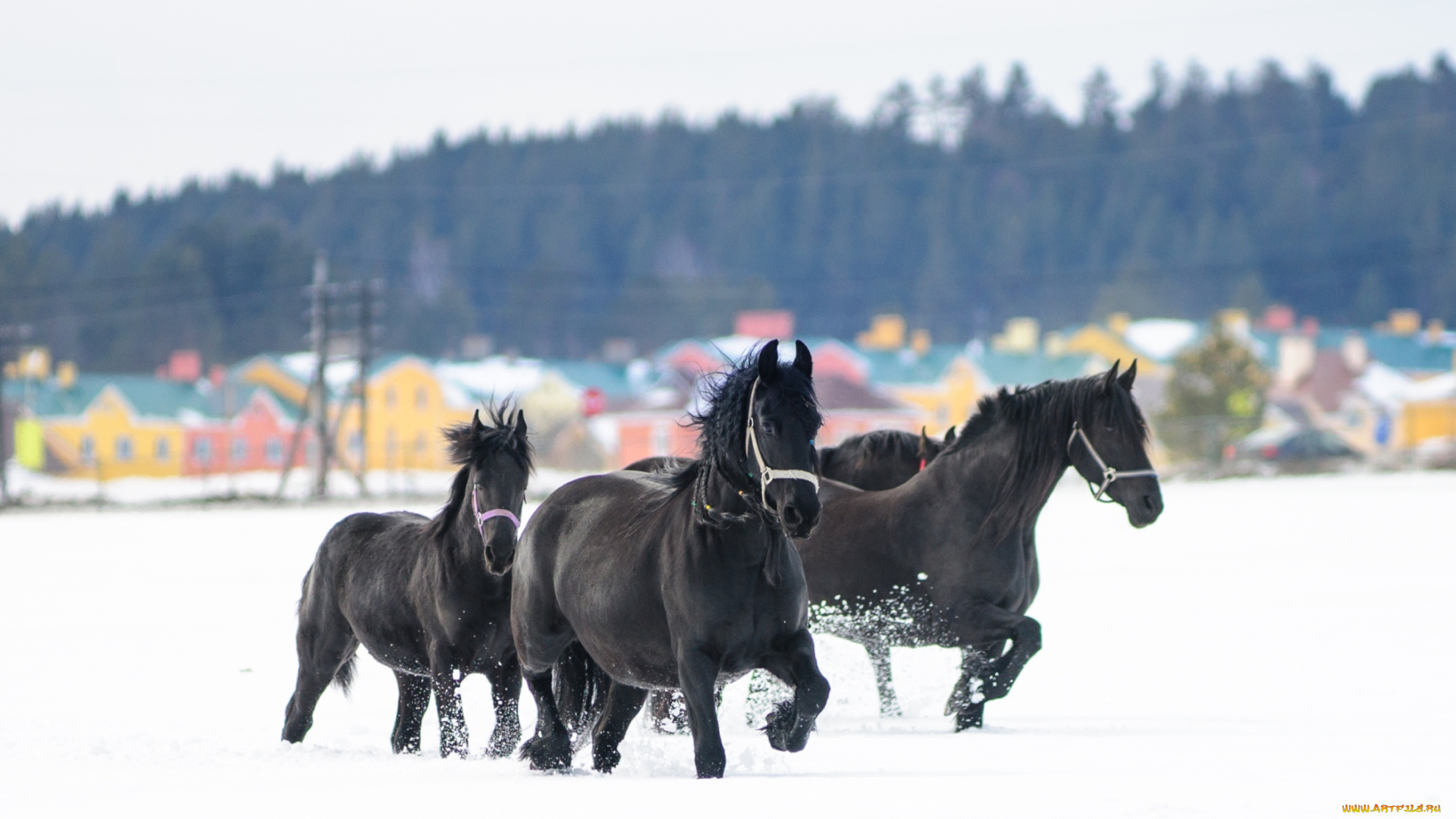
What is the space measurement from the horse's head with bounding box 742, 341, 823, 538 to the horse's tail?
189 centimetres

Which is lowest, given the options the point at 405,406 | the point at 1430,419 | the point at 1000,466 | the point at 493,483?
the point at 493,483

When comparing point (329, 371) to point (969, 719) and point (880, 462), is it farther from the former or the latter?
point (969, 719)

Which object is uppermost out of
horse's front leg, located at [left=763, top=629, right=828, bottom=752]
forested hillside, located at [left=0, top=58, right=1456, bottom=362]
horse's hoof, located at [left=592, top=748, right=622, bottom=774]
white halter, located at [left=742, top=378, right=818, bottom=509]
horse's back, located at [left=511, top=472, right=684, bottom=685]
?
forested hillside, located at [left=0, top=58, right=1456, bottom=362]

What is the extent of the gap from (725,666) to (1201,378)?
181 ft

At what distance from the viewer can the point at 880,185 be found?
164500mm

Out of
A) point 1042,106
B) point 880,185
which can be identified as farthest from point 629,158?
point 1042,106

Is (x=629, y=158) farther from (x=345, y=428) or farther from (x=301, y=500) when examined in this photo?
(x=301, y=500)

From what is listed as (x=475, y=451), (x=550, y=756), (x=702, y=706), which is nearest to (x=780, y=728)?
(x=702, y=706)

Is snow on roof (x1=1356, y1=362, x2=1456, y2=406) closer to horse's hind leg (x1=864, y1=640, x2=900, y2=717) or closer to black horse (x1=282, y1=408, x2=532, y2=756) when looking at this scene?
horse's hind leg (x1=864, y1=640, x2=900, y2=717)

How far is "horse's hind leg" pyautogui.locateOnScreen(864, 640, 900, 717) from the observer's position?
29.3ft

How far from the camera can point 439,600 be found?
23.9 ft

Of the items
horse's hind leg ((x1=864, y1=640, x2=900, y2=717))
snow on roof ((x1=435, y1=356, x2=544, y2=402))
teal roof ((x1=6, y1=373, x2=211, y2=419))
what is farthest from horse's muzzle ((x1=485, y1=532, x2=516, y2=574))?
snow on roof ((x1=435, y1=356, x2=544, y2=402))

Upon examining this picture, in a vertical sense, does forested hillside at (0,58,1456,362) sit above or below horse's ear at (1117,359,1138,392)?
above

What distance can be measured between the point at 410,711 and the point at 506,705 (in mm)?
682
